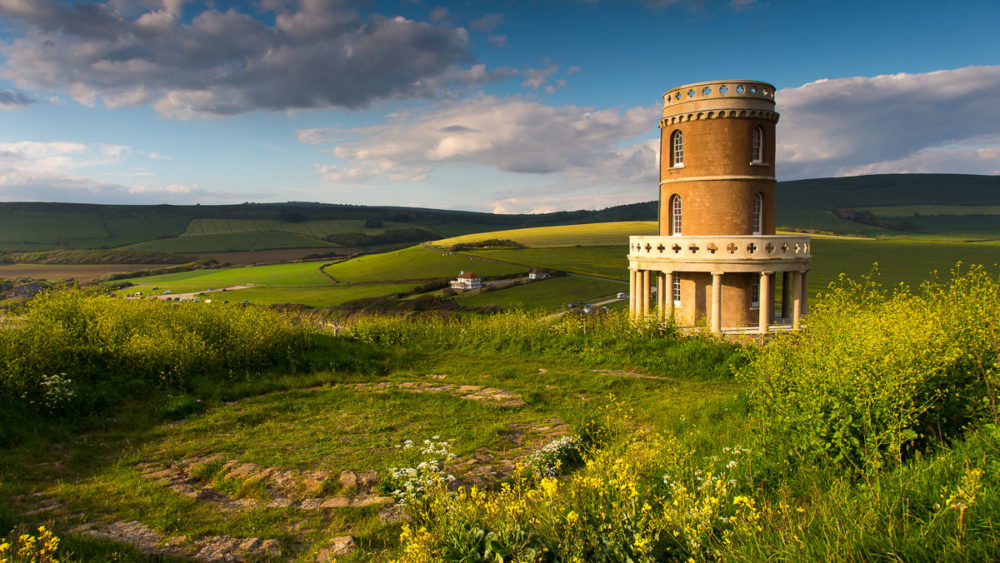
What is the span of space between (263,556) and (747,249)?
20558mm

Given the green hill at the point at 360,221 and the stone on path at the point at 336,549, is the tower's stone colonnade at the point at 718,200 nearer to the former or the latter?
the stone on path at the point at 336,549

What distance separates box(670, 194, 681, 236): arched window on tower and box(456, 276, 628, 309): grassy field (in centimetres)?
2663

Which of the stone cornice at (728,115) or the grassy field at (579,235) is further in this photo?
the grassy field at (579,235)

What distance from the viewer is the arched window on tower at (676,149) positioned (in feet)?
81.7

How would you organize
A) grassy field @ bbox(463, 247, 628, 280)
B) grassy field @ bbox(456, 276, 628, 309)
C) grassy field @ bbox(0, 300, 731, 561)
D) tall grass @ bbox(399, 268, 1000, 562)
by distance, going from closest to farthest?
1. tall grass @ bbox(399, 268, 1000, 562)
2. grassy field @ bbox(0, 300, 731, 561)
3. grassy field @ bbox(456, 276, 628, 309)
4. grassy field @ bbox(463, 247, 628, 280)

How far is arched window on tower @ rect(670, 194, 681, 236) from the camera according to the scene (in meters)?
25.4

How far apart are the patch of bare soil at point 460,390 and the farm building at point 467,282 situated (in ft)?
164

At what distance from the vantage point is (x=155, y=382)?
13.6m

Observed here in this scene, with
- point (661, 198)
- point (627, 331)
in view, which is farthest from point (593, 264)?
point (627, 331)

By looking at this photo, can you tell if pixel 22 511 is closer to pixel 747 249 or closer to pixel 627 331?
pixel 627 331

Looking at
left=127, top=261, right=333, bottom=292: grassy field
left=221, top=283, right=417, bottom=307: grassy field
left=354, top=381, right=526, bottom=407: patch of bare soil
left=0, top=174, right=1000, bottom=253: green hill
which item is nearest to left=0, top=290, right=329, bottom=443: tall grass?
left=354, top=381, right=526, bottom=407: patch of bare soil

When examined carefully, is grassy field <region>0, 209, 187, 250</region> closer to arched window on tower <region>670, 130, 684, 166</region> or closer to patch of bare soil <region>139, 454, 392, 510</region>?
arched window on tower <region>670, 130, 684, 166</region>

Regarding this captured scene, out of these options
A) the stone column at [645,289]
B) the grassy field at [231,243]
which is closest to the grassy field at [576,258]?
the stone column at [645,289]

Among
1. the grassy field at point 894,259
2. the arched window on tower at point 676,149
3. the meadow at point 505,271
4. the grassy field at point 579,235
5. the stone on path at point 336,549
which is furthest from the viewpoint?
the grassy field at point 579,235
